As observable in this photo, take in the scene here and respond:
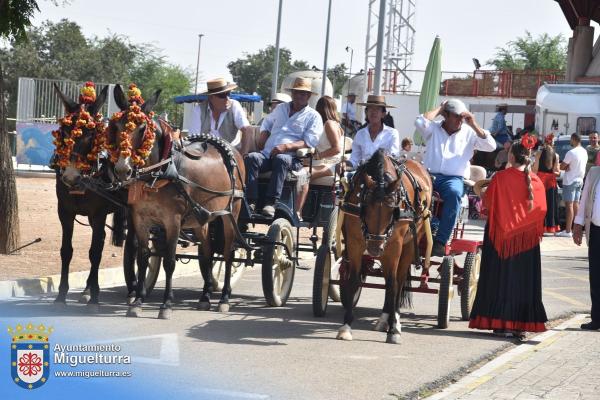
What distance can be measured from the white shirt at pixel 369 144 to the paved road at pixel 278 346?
1.82 metres

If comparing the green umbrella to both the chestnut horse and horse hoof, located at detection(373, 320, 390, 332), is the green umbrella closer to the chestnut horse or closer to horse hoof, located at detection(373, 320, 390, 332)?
the chestnut horse

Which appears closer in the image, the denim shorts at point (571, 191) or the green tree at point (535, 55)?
the denim shorts at point (571, 191)

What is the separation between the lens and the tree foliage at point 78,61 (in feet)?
239

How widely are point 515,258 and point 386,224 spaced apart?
1.80 m

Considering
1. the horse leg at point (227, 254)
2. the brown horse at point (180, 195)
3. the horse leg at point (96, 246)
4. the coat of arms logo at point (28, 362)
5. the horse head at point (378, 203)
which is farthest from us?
the horse leg at point (227, 254)

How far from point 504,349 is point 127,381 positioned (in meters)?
4.54

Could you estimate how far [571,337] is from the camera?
1242cm

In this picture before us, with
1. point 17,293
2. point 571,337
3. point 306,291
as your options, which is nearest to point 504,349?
point 571,337

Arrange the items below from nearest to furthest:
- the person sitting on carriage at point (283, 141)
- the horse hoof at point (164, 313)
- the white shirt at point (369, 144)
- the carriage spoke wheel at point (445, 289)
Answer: the horse hoof at point (164, 313)
the carriage spoke wheel at point (445, 289)
the white shirt at point (369, 144)
the person sitting on carriage at point (283, 141)

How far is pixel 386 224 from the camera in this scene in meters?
11.1

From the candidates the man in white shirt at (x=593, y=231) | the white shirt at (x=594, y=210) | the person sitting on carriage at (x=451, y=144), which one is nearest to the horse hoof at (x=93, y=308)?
the person sitting on carriage at (x=451, y=144)

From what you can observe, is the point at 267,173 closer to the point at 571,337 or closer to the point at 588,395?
the point at 571,337

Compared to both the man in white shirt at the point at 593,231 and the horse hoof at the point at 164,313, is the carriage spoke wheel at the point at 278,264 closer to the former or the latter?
the horse hoof at the point at 164,313

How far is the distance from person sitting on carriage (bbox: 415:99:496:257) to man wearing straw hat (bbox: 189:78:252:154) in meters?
2.51
